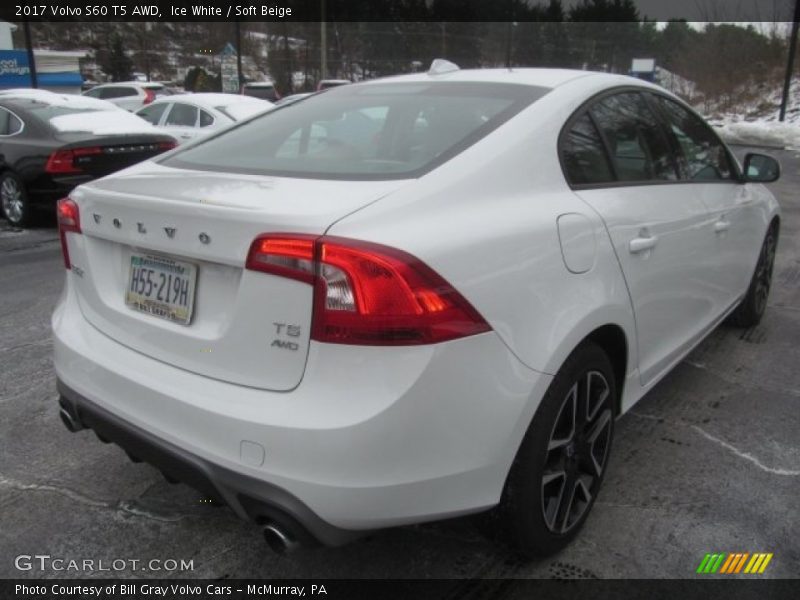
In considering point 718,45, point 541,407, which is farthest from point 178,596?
point 718,45

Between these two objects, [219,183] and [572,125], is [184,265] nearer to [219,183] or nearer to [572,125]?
[219,183]

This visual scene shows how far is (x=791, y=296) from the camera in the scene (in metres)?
5.55

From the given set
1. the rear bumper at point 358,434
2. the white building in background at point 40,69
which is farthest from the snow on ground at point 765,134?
the white building in background at point 40,69

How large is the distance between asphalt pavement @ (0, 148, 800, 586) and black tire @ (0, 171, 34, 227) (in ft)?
15.1

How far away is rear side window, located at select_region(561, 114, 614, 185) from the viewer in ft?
7.87

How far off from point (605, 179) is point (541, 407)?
3.17 feet

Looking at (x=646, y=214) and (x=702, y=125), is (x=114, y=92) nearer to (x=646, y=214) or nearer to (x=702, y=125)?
(x=702, y=125)

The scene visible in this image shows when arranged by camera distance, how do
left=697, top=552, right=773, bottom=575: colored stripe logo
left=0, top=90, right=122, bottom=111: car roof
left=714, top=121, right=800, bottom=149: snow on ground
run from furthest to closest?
left=714, top=121, right=800, bottom=149: snow on ground, left=0, top=90, right=122, bottom=111: car roof, left=697, top=552, right=773, bottom=575: colored stripe logo

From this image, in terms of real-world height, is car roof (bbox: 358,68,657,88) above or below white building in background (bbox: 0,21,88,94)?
below

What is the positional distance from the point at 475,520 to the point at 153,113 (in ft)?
35.5

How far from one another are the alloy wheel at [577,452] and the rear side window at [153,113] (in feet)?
34.0

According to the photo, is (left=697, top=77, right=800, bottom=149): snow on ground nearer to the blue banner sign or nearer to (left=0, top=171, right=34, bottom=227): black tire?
(left=0, top=171, right=34, bottom=227): black tire

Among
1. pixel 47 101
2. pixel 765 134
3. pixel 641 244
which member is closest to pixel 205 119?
pixel 47 101

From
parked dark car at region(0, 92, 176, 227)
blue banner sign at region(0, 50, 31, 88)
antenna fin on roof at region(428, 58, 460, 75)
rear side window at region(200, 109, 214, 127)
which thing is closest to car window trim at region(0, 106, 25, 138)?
parked dark car at region(0, 92, 176, 227)
